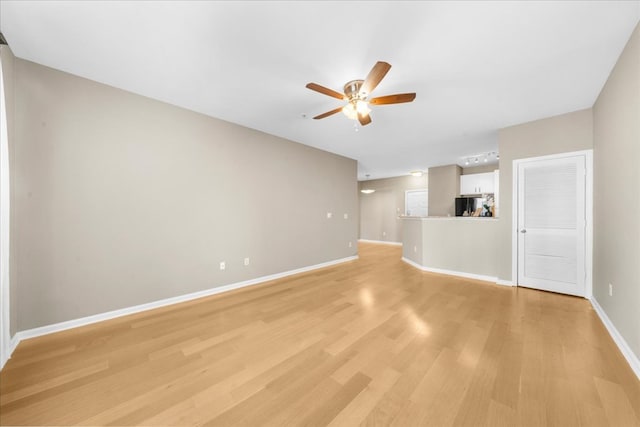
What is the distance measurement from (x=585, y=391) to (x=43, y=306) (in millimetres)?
4676

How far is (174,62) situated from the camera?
2357mm

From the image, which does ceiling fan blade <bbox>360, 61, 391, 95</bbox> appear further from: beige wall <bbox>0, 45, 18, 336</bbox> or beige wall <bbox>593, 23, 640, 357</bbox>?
beige wall <bbox>0, 45, 18, 336</bbox>

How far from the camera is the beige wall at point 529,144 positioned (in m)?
3.36

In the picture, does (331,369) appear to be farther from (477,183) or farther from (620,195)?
(477,183)

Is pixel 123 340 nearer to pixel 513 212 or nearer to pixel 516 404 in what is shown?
pixel 516 404

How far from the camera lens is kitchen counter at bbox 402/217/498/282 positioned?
4234mm

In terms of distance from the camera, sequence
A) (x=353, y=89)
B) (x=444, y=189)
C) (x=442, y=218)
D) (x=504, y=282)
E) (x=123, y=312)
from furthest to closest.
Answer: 1. (x=444, y=189)
2. (x=442, y=218)
3. (x=504, y=282)
4. (x=123, y=312)
5. (x=353, y=89)

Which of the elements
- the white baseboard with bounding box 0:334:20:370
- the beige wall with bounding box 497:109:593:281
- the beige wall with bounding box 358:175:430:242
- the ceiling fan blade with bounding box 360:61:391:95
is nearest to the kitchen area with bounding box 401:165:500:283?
the beige wall with bounding box 497:109:593:281

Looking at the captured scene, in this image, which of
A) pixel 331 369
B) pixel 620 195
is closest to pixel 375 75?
pixel 331 369

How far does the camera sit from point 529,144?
3.76 m

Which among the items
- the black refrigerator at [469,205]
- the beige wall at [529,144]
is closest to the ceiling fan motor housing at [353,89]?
the beige wall at [529,144]

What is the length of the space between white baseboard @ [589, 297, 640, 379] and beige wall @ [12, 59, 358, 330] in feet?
13.7

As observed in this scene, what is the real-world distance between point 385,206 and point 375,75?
7565mm

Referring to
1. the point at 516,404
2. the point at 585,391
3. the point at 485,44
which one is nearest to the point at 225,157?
the point at 485,44
